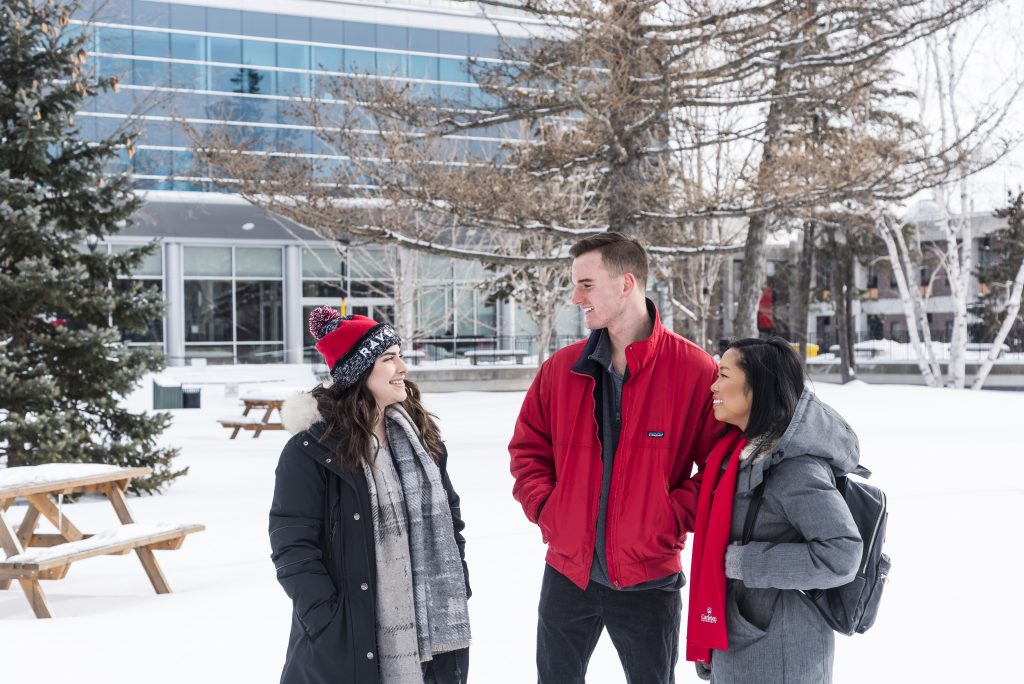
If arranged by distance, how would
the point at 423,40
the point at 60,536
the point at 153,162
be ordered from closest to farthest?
1. the point at 60,536
2. the point at 153,162
3. the point at 423,40

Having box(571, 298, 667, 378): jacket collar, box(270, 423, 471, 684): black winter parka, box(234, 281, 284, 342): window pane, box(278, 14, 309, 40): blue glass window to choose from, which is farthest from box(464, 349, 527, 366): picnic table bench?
box(270, 423, 471, 684): black winter parka

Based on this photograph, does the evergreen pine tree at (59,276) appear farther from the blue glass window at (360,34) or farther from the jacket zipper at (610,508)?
the blue glass window at (360,34)

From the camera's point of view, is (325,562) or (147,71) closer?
(325,562)

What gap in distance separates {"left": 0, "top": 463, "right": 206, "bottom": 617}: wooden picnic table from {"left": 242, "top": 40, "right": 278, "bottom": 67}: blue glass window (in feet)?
105

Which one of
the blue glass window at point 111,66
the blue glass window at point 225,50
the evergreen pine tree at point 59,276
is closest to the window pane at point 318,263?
the blue glass window at point 225,50

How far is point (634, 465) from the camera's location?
315cm

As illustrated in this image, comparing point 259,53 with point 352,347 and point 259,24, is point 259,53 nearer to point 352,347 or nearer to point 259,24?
point 259,24

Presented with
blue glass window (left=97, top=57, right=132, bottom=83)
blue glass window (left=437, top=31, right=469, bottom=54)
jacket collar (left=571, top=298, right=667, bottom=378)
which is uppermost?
blue glass window (left=437, top=31, right=469, bottom=54)

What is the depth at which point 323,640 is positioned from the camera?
9.49 feet

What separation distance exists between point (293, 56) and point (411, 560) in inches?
1464

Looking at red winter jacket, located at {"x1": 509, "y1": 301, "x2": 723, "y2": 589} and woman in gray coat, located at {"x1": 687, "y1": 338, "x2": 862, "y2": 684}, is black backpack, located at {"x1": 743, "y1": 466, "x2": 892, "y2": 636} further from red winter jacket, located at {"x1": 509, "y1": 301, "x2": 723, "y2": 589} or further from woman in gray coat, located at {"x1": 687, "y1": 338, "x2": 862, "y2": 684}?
red winter jacket, located at {"x1": 509, "y1": 301, "x2": 723, "y2": 589}

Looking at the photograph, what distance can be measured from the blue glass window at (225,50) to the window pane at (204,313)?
7.21 meters

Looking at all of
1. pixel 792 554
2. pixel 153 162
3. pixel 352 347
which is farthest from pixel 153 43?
pixel 792 554

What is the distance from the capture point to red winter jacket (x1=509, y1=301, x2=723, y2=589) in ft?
10.2
